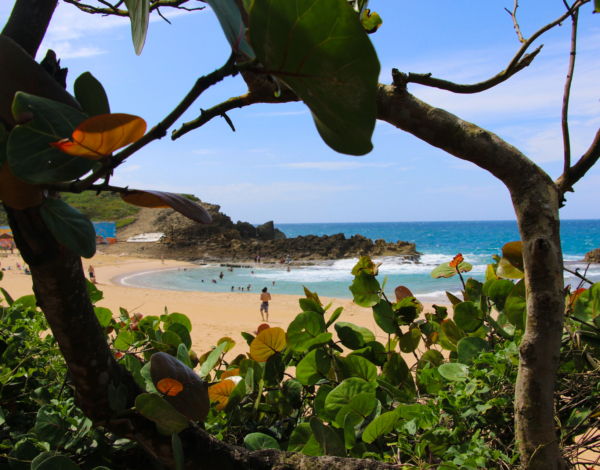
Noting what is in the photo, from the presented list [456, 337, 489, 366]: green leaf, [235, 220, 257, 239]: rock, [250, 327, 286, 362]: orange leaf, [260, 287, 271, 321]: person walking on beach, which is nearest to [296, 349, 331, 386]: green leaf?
[250, 327, 286, 362]: orange leaf

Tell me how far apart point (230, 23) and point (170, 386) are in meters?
0.54

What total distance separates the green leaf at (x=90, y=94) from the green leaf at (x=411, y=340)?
1105 millimetres

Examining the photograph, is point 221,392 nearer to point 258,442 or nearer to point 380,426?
point 258,442

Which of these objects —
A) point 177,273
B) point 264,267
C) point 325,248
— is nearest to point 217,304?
point 177,273

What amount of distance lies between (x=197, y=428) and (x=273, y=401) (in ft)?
1.27

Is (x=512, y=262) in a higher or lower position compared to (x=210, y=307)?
higher

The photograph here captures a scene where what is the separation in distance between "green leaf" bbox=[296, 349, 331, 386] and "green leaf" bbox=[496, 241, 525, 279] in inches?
23.9

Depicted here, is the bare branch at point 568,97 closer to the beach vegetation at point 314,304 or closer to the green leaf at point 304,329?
the beach vegetation at point 314,304

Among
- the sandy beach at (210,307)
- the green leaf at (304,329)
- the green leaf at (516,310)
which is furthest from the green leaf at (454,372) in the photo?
the sandy beach at (210,307)

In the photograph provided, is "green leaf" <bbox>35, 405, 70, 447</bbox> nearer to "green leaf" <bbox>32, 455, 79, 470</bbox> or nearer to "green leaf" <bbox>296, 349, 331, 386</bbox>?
"green leaf" <bbox>32, 455, 79, 470</bbox>

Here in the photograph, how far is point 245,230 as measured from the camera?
4462 centimetres

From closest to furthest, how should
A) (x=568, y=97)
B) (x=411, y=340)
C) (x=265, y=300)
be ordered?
1. (x=568, y=97)
2. (x=411, y=340)
3. (x=265, y=300)

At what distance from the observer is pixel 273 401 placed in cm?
114

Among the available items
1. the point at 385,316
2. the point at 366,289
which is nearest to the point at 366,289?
the point at 366,289
